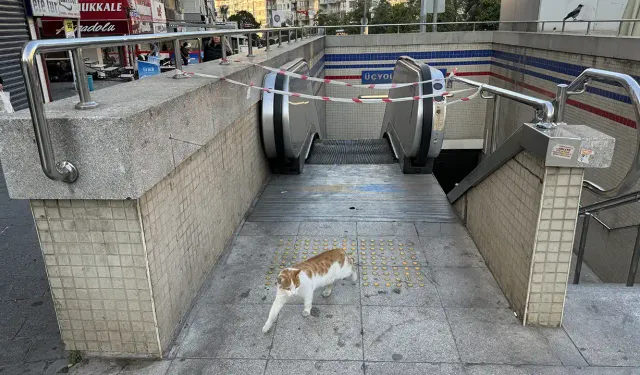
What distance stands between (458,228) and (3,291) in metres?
4.25

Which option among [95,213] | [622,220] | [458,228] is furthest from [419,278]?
[622,220]

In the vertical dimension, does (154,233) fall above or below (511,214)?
above

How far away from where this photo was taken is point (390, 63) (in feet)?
49.7

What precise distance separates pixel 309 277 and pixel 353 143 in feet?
20.1

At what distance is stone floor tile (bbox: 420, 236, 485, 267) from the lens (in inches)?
168

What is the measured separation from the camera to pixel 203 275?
3.89m

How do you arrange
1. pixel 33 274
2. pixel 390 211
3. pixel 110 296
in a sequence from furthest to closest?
pixel 390 211 < pixel 33 274 < pixel 110 296

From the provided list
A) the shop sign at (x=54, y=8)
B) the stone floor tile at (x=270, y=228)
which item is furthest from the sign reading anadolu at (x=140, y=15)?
the stone floor tile at (x=270, y=228)

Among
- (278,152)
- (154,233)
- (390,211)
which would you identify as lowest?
(390,211)

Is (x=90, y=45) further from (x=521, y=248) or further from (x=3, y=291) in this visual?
(x=521, y=248)

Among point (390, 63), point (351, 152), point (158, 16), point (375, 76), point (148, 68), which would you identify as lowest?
point (351, 152)

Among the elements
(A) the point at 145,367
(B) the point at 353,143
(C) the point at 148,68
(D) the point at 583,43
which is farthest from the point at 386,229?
(D) the point at 583,43

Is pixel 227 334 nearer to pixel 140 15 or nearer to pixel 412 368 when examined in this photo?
pixel 412 368

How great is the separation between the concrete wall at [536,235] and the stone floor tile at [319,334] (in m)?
1.22
